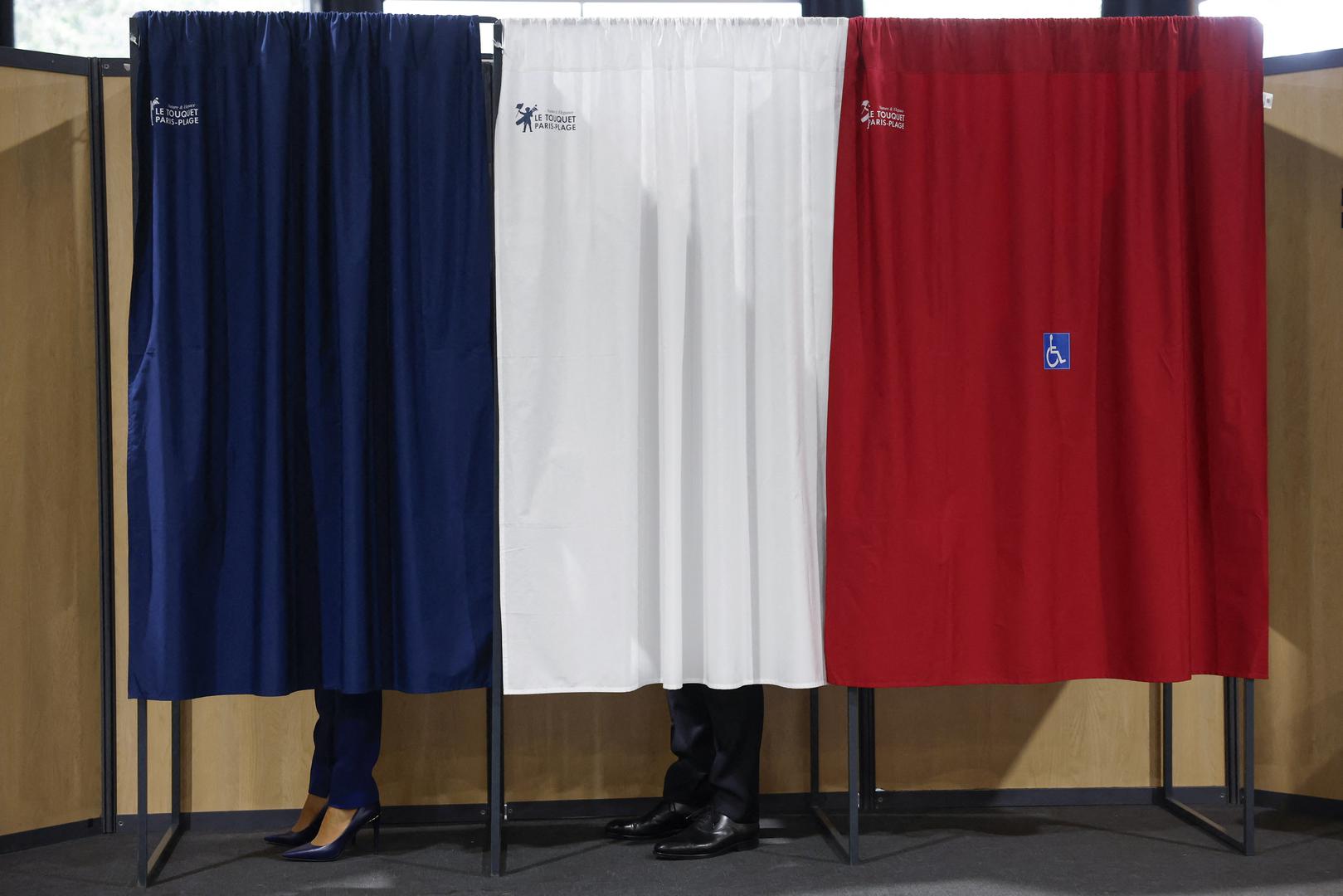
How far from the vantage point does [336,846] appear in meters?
2.57

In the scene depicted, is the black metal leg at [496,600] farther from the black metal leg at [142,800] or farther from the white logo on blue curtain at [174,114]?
the black metal leg at [142,800]

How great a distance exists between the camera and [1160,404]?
8.25 ft

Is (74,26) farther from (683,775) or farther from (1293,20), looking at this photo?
(1293,20)

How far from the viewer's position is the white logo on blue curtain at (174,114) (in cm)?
237

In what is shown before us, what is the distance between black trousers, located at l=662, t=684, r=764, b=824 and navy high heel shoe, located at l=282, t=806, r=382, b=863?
0.75m

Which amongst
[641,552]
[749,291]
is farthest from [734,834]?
[749,291]

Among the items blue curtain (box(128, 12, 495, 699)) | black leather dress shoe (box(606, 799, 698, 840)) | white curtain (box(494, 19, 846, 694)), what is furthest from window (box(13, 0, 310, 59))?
black leather dress shoe (box(606, 799, 698, 840))

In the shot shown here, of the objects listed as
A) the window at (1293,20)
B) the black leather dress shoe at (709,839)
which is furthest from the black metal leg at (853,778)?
the window at (1293,20)

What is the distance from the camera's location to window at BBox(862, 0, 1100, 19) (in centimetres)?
314

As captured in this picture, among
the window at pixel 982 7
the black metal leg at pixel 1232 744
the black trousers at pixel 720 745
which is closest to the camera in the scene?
the black trousers at pixel 720 745

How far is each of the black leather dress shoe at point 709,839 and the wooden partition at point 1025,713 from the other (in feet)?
1.16

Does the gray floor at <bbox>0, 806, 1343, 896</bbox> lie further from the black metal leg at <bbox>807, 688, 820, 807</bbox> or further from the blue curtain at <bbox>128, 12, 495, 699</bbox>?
the blue curtain at <bbox>128, 12, 495, 699</bbox>

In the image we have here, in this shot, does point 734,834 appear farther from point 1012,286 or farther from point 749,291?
point 1012,286

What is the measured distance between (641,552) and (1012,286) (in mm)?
1072
